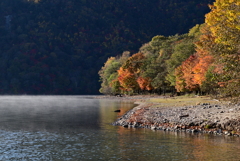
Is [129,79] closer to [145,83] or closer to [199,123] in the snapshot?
[145,83]

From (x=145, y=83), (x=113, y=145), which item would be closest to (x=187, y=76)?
(x=145, y=83)

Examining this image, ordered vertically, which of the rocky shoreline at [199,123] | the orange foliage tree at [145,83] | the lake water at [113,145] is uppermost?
the orange foliage tree at [145,83]

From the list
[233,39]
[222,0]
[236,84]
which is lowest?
[236,84]

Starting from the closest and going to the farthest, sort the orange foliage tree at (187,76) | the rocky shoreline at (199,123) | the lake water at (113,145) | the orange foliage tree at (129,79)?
the lake water at (113,145)
the rocky shoreline at (199,123)
the orange foliage tree at (187,76)
the orange foliage tree at (129,79)

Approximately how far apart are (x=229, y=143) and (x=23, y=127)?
82.4 ft

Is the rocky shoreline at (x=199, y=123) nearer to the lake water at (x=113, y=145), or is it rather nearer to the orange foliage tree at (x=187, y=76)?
the lake water at (x=113, y=145)

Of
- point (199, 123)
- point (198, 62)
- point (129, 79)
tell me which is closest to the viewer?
point (199, 123)

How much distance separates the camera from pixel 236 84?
32312 mm

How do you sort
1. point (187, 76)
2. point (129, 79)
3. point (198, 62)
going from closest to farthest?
point (198, 62)
point (187, 76)
point (129, 79)

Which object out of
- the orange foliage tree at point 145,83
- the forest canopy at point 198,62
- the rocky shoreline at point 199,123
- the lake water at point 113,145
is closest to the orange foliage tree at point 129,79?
the forest canopy at point 198,62

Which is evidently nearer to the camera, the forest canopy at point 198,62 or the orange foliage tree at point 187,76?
the forest canopy at point 198,62

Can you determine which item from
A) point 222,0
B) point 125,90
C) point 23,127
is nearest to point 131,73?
point 125,90

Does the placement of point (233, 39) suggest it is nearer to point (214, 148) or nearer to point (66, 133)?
point (214, 148)

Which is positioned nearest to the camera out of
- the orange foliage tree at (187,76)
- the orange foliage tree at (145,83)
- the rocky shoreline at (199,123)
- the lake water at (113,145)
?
the lake water at (113,145)
